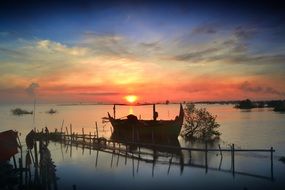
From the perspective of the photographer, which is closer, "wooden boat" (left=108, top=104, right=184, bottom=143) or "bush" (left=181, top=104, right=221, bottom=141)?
"wooden boat" (left=108, top=104, right=184, bottom=143)

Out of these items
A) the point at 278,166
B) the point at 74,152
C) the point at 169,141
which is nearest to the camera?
the point at 278,166

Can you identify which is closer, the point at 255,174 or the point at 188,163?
the point at 255,174

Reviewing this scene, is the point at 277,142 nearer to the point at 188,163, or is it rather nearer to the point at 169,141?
the point at 169,141

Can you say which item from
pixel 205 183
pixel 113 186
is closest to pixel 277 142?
pixel 205 183

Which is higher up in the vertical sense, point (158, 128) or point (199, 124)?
point (199, 124)

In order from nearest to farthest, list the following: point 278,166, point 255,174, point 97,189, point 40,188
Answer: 1. point 40,188
2. point 97,189
3. point 255,174
4. point 278,166

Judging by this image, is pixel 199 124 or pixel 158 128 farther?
pixel 199 124

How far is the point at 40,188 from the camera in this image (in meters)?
22.8

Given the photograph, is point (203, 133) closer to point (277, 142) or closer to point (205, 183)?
point (277, 142)

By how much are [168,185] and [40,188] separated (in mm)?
10366

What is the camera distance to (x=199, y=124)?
2072 inches

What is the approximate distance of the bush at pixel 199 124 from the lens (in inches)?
2031

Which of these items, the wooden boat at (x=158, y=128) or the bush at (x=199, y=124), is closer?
the wooden boat at (x=158, y=128)

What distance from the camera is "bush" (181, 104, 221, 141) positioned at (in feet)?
169
